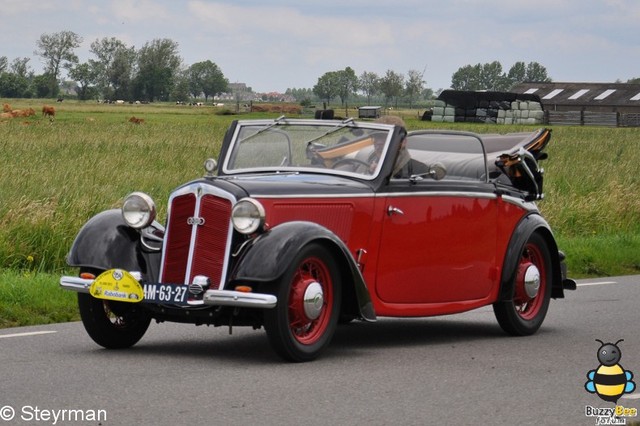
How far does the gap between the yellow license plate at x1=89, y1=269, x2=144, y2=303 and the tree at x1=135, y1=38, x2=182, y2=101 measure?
159509mm

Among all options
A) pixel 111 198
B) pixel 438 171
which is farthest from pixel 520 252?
pixel 111 198

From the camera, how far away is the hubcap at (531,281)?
10148 mm

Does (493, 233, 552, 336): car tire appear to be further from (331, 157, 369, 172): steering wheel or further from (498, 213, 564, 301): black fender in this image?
(331, 157, 369, 172): steering wheel

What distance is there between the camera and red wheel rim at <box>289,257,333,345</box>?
801 centimetres

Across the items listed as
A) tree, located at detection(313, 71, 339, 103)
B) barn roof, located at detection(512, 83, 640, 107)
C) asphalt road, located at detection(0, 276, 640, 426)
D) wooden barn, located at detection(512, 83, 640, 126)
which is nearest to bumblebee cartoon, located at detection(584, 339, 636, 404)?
Answer: asphalt road, located at detection(0, 276, 640, 426)

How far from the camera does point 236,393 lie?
693cm

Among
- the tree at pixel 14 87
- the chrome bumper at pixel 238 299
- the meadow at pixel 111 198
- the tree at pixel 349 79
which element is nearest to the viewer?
the chrome bumper at pixel 238 299

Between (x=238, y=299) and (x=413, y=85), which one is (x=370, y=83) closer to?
(x=413, y=85)

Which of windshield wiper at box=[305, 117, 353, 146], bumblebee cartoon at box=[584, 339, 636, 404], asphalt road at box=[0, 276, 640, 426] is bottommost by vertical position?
asphalt road at box=[0, 276, 640, 426]

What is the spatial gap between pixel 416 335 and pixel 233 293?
8.61ft

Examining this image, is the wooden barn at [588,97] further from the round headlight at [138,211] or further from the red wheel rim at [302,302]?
the red wheel rim at [302,302]

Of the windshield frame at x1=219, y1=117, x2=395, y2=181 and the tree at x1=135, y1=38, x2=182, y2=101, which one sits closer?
the windshield frame at x1=219, y1=117, x2=395, y2=181

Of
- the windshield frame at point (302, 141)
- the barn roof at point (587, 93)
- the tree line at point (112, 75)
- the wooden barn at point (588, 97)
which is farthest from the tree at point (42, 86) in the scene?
the windshield frame at point (302, 141)

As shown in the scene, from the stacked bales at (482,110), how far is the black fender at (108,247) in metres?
71.6
